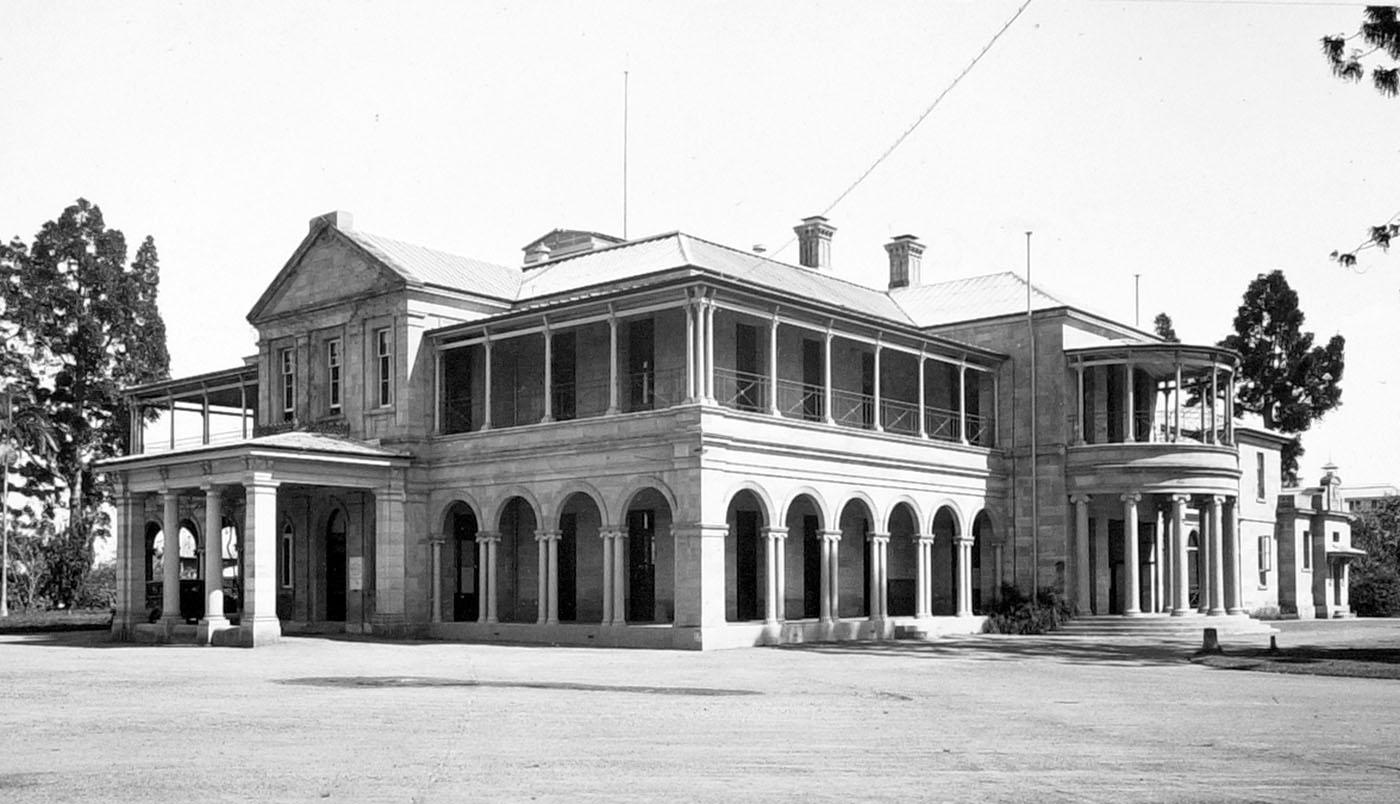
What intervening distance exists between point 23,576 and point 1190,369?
4327 cm

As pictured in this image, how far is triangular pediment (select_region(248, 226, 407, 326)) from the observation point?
119 ft

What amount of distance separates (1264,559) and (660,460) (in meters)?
29.5

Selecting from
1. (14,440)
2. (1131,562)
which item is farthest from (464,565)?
(14,440)

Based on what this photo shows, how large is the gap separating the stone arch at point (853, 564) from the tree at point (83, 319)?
30668 mm

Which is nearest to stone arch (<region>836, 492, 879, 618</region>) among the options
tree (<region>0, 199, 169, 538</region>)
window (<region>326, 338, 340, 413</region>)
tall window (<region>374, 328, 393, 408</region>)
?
tall window (<region>374, 328, 393, 408</region>)

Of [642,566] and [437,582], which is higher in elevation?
[642,566]

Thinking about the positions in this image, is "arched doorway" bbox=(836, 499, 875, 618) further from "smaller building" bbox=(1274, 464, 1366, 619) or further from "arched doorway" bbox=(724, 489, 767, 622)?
"smaller building" bbox=(1274, 464, 1366, 619)

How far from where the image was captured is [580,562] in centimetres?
3559

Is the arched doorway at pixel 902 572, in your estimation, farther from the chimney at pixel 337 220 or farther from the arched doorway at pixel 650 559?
the chimney at pixel 337 220

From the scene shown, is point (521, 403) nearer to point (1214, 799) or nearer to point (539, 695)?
point (539, 695)

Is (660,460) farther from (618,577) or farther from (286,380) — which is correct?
(286,380)

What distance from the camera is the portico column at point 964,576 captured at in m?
38.2

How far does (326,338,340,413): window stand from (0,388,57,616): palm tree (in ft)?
68.9

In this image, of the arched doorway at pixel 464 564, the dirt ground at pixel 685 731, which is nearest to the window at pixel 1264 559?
the dirt ground at pixel 685 731
